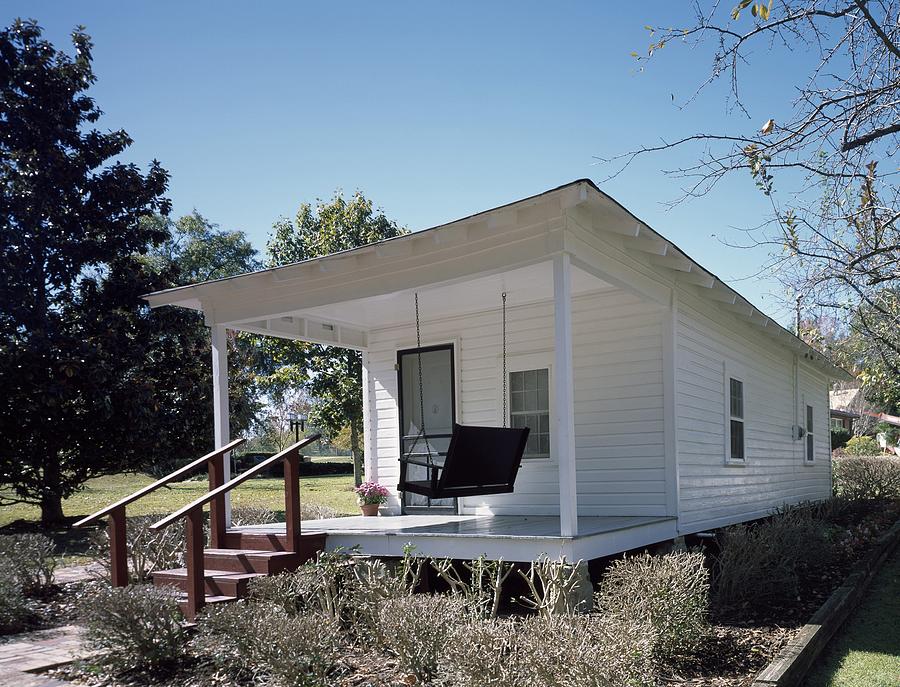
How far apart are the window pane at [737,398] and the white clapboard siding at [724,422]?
156mm

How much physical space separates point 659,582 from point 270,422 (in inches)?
1329

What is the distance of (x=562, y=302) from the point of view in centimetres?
600

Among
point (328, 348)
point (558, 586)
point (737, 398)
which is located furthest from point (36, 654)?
point (328, 348)

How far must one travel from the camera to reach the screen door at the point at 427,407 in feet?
31.0

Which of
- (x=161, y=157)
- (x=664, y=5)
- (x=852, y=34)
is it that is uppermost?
(x=161, y=157)

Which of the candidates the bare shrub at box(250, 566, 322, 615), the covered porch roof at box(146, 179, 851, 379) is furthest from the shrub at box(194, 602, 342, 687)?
the covered porch roof at box(146, 179, 851, 379)

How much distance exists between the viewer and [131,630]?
494 cm

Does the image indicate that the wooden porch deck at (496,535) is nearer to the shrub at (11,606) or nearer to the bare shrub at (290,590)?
the bare shrub at (290,590)

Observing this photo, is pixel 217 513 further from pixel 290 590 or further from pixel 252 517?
pixel 252 517

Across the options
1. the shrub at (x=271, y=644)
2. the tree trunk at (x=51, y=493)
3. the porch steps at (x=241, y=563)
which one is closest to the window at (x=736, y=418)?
the porch steps at (x=241, y=563)

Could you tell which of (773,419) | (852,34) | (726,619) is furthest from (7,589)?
(773,419)

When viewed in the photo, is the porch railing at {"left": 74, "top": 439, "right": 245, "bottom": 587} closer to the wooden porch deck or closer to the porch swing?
the wooden porch deck

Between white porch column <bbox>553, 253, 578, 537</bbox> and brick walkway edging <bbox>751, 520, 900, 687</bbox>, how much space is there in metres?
1.63

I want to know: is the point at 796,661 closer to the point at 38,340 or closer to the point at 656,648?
the point at 656,648
